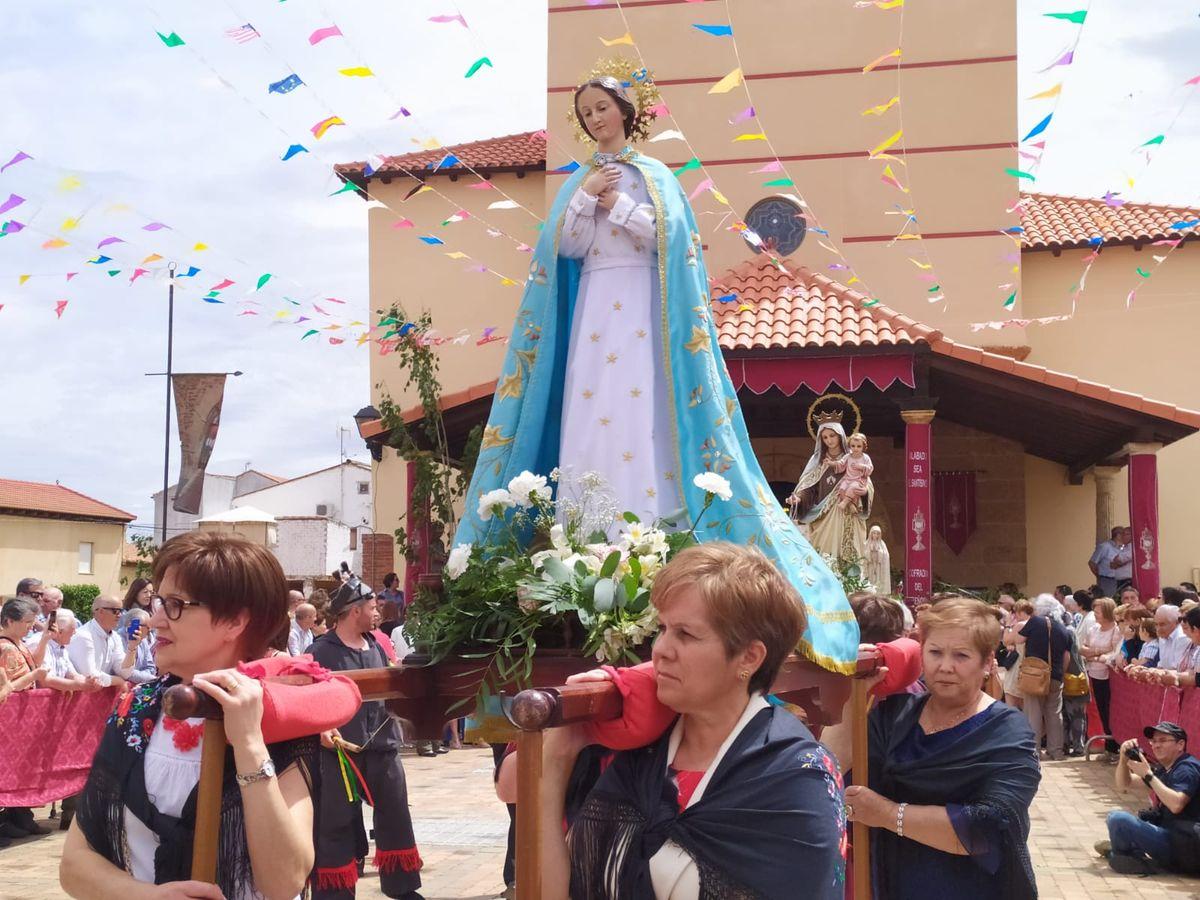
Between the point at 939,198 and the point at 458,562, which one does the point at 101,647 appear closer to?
the point at 458,562

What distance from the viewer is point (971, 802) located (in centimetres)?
335

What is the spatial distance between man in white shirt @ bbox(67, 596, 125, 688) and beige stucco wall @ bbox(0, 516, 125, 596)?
30.3m

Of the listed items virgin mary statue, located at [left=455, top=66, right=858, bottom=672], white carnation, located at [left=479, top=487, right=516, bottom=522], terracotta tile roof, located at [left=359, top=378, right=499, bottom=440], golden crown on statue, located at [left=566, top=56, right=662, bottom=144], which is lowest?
white carnation, located at [left=479, top=487, right=516, bottom=522]

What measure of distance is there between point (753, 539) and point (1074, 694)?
10.6m

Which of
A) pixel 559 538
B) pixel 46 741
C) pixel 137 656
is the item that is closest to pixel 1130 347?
pixel 137 656

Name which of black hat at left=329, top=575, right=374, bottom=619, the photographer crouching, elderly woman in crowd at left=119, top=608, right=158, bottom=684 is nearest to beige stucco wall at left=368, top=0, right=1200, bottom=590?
the photographer crouching

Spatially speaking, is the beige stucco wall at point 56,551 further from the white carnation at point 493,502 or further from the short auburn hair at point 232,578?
the short auburn hair at point 232,578

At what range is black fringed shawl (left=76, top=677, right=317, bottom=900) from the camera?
2289 mm

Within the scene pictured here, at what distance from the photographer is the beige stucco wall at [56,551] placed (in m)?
40.7

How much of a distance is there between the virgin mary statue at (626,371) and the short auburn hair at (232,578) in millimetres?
1702

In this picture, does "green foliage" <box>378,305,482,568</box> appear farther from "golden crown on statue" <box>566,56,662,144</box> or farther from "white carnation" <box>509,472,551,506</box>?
"white carnation" <box>509,472,551,506</box>

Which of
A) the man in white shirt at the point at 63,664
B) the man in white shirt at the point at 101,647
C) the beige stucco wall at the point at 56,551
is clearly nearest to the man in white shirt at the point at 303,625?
the man in white shirt at the point at 101,647

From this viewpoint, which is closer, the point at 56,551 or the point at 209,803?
the point at 209,803

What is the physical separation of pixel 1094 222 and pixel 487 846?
1727 cm
